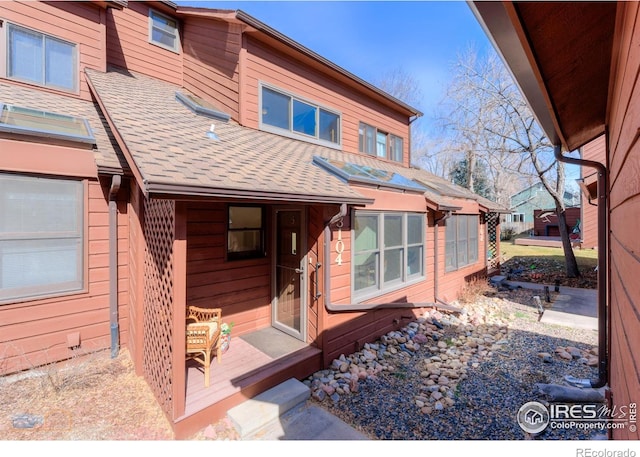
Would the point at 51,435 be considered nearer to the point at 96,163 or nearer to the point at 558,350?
the point at 96,163

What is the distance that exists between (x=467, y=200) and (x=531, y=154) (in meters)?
3.71

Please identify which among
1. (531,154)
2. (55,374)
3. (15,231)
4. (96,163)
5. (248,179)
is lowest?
(55,374)

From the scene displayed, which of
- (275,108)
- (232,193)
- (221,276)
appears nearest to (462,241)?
(275,108)

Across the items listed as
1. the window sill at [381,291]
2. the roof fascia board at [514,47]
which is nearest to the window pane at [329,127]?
the window sill at [381,291]

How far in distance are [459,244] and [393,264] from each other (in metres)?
3.65

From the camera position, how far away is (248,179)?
3.54 meters

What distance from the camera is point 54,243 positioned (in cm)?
392

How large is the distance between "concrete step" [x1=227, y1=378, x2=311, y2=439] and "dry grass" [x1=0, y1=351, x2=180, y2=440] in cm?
68

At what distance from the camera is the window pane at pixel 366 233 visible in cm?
520

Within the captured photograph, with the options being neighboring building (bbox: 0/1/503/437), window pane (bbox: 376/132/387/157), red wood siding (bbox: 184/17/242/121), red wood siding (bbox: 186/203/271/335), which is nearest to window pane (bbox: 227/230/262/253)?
neighboring building (bbox: 0/1/503/437)

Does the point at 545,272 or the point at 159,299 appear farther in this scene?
the point at 545,272

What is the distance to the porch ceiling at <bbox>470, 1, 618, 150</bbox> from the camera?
1.43 metres

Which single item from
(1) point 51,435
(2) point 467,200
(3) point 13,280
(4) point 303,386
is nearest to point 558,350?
(4) point 303,386

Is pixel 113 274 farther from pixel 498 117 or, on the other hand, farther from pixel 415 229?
pixel 498 117
